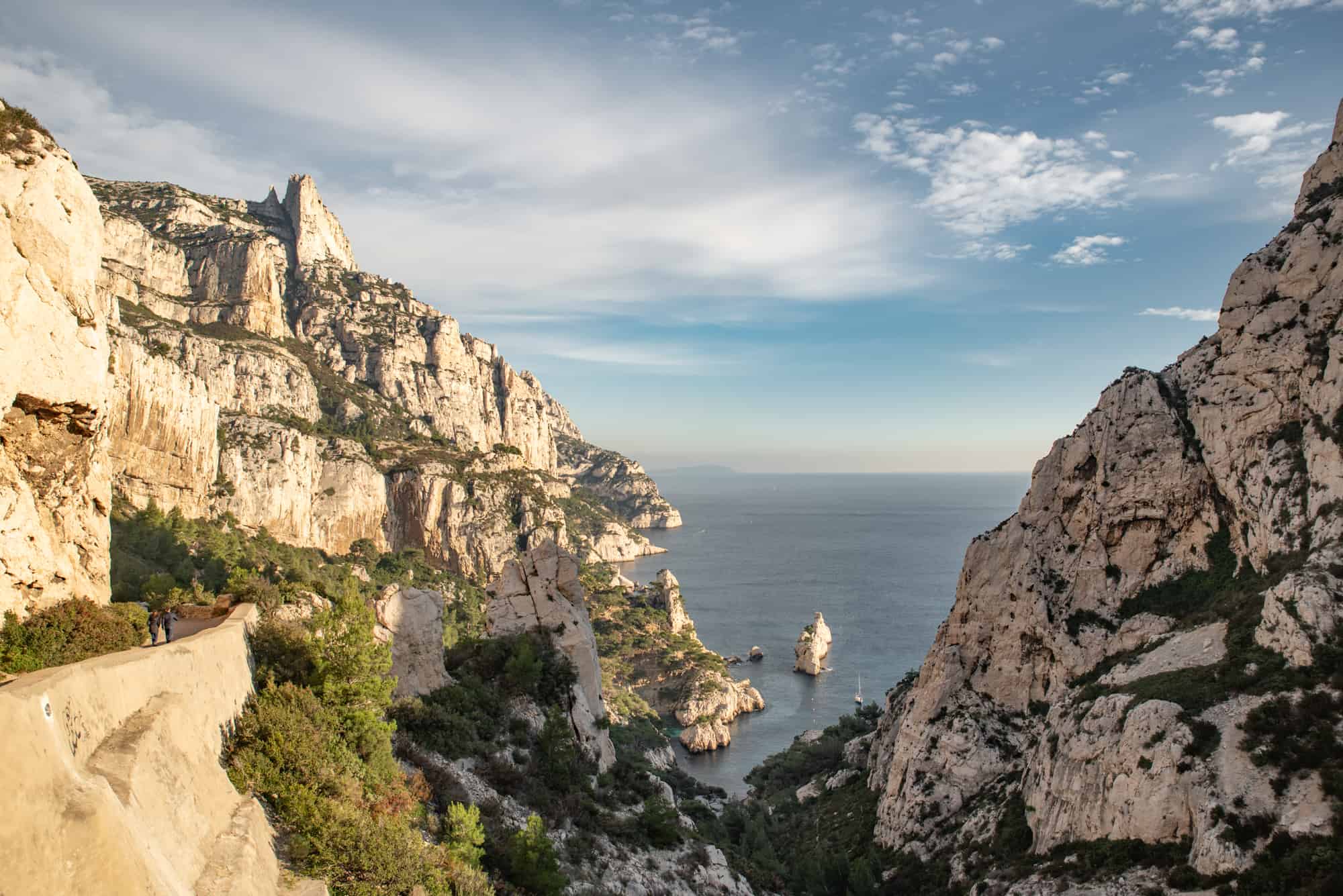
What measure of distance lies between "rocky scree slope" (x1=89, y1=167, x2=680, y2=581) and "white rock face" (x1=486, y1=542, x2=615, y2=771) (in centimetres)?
1711

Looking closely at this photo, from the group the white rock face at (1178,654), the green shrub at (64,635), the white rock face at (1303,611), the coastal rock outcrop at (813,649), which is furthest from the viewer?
the coastal rock outcrop at (813,649)

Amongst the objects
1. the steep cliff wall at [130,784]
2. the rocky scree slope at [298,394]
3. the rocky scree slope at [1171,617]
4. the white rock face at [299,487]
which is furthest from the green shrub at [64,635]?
the white rock face at [299,487]

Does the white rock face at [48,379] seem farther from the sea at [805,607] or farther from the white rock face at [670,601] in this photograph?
the white rock face at [670,601]

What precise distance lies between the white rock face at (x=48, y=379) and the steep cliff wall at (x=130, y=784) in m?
3.52

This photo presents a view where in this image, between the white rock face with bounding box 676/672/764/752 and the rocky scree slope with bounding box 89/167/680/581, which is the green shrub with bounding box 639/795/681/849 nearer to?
the rocky scree slope with bounding box 89/167/680/581

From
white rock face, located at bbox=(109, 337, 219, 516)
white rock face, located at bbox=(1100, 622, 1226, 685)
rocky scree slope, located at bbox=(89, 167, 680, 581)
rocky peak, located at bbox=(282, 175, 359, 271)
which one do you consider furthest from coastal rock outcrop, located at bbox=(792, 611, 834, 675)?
rocky peak, located at bbox=(282, 175, 359, 271)

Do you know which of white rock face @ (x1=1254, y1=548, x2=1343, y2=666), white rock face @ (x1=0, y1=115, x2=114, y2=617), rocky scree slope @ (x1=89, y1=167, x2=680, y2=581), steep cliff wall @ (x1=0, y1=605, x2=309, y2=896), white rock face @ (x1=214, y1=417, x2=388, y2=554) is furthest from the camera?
white rock face @ (x1=214, y1=417, x2=388, y2=554)

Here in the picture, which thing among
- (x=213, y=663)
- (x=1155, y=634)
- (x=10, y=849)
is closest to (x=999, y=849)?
(x=1155, y=634)

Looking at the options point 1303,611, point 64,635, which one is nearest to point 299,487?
point 64,635

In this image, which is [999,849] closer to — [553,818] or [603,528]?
[553,818]

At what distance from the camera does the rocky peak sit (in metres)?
121

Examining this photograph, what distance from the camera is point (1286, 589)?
58.6 feet

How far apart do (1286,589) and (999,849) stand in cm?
1129

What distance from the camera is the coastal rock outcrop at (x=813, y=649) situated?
77688 mm
